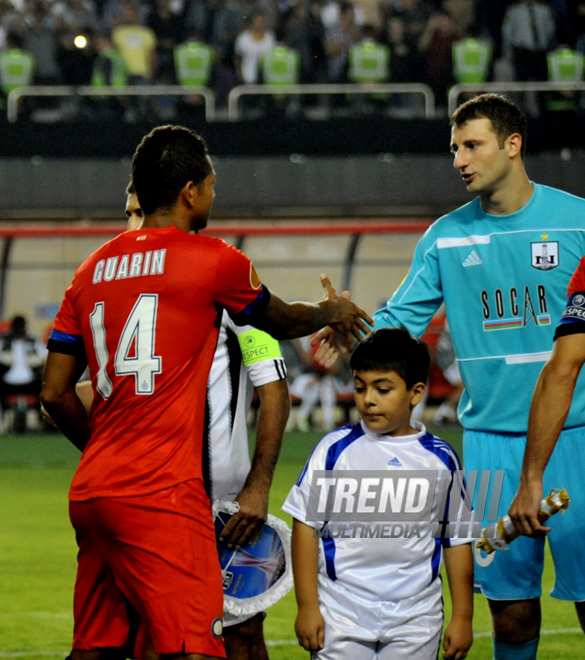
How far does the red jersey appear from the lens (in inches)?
129

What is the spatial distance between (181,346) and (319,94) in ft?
53.6

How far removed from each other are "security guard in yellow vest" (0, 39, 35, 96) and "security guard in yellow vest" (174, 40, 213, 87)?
2363mm

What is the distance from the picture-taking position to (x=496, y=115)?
4203mm

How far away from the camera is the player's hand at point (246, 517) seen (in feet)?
12.2

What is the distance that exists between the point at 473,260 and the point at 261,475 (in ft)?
3.58

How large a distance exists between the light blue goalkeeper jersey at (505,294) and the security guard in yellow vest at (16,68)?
54.3 feet

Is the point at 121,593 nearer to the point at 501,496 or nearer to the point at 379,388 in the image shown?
the point at 379,388

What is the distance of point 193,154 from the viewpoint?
3404 millimetres

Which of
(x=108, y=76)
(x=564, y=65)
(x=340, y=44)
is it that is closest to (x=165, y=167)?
(x=108, y=76)

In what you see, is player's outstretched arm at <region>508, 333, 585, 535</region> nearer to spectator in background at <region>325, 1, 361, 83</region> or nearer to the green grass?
the green grass

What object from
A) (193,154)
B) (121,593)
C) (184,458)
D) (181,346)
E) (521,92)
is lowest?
(121,593)

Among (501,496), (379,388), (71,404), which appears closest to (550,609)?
(501,496)

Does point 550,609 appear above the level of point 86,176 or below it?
below

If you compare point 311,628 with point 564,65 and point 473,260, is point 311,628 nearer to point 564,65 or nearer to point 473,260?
point 473,260
